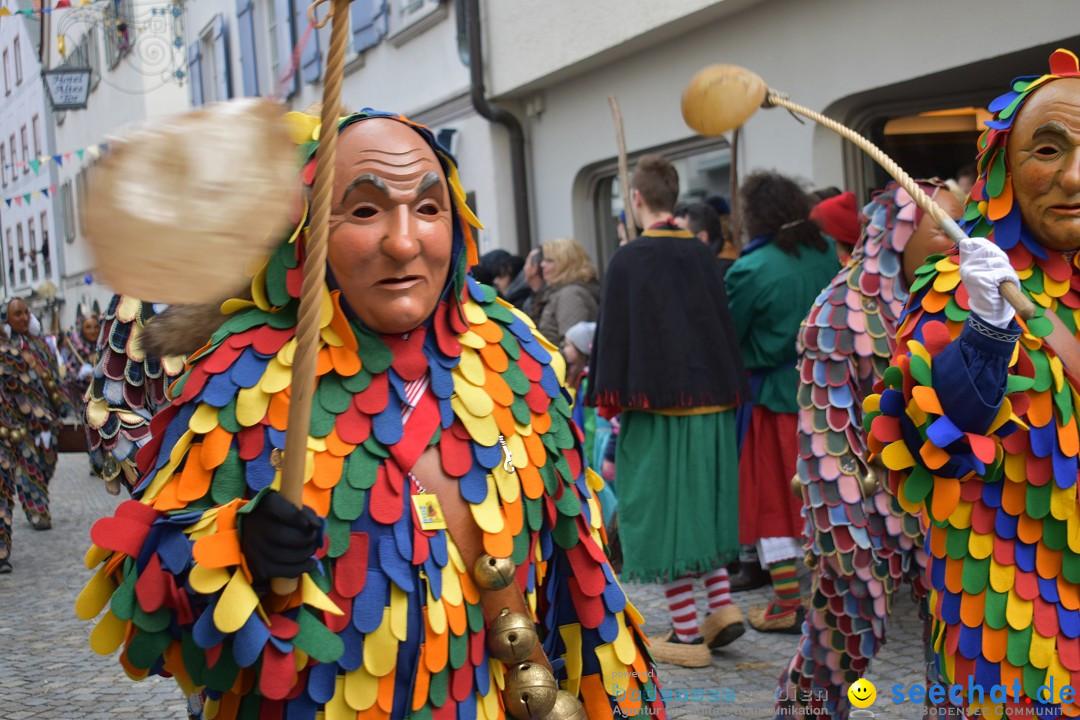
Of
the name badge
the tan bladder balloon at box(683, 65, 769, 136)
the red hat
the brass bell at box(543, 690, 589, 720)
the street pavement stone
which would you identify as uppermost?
the tan bladder balloon at box(683, 65, 769, 136)

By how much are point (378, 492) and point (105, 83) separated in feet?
20.3

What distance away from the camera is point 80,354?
16.8m

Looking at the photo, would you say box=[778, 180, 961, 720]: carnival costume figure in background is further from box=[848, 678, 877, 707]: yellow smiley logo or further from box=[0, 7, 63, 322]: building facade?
box=[0, 7, 63, 322]: building facade

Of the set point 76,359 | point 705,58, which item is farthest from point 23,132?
point 705,58

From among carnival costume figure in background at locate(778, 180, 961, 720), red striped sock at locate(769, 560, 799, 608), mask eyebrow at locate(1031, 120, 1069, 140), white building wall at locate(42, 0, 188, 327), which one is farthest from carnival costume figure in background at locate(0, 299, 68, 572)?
mask eyebrow at locate(1031, 120, 1069, 140)

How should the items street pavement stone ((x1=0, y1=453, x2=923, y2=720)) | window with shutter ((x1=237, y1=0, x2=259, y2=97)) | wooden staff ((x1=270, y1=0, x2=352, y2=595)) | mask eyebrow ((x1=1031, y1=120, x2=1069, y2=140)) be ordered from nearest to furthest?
wooden staff ((x1=270, y1=0, x2=352, y2=595))
mask eyebrow ((x1=1031, y1=120, x2=1069, y2=140))
street pavement stone ((x1=0, y1=453, x2=923, y2=720))
window with shutter ((x1=237, y1=0, x2=259, y2=97))

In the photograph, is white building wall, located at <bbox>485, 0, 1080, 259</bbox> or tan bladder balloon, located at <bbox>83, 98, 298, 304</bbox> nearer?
tan bladder balloon, located at <bbox>83, 98, 298, 304</bbox>

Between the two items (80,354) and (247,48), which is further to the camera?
(80,354)

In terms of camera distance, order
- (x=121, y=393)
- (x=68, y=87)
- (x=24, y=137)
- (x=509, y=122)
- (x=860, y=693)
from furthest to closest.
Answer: (x=24, y=137) → (x=509, y=122) → (x=68, y=87) → (x=121, y=393) → (x=860, y=693)

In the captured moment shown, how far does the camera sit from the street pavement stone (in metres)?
A: 4.42

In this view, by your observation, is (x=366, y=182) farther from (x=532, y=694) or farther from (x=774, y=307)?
(x=774, y=307)

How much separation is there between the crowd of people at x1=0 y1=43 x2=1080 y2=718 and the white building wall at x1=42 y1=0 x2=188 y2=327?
1.32ft

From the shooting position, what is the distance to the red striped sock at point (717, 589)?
195 inches

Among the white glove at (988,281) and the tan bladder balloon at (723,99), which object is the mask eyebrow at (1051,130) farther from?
the tan bladder balloon at (723,99)
